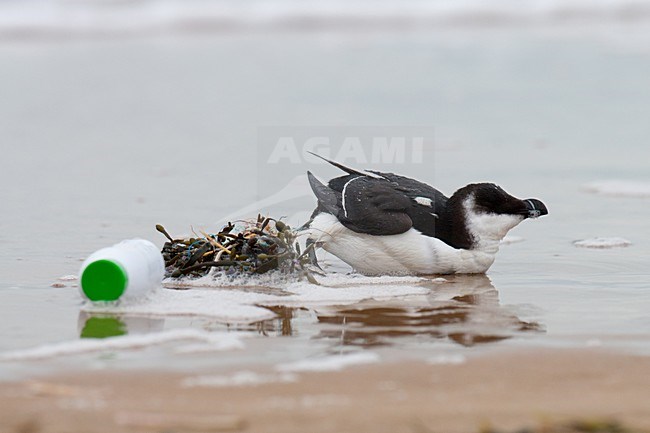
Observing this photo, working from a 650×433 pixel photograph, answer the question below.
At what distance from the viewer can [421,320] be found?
475cm

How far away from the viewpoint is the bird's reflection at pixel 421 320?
4.45m

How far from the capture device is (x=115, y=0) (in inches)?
741

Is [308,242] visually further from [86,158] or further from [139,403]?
[86,158]

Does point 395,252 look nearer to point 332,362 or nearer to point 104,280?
point 104,280

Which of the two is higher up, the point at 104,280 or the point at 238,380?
the point at 104,280

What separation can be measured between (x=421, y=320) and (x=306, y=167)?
345 centimetres

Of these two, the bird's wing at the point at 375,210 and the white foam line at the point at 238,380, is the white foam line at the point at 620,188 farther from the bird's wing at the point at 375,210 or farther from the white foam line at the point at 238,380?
the white foam line at the point at 238,380

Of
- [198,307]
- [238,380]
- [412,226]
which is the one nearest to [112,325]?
[198,307]

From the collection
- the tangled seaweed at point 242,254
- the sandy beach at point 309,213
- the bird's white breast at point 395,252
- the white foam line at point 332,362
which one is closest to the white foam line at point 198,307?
the sandy beach at point 309,213

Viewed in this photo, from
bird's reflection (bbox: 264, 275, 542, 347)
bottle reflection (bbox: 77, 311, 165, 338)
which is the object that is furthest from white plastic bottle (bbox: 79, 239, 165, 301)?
bird's reflection (bbox: 264, 275, 542, 347)

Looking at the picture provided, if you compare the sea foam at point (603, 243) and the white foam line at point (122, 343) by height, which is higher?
the sea foam at point (603, 243)

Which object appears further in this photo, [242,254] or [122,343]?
[242,254]

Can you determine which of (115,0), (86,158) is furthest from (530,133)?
(115,0)

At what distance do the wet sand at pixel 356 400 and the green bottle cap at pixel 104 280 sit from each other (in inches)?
38.0
